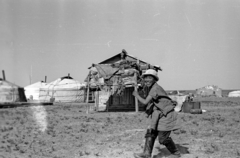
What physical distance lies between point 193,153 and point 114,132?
3162mm

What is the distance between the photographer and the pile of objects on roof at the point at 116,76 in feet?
49.5

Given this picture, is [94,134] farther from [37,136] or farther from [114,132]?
[37,136]

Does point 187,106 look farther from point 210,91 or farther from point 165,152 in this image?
point 210,91

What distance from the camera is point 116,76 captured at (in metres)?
15.4

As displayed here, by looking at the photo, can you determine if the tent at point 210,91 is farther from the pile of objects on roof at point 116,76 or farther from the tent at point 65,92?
the pile of objects on roof at point 116,76

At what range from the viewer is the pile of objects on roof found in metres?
15.1

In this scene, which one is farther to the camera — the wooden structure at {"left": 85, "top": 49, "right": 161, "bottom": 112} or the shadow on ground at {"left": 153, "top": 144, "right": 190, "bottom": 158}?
the wooden structure at {"left": 85, "top": 49, "right": 161, "bottom": 112}

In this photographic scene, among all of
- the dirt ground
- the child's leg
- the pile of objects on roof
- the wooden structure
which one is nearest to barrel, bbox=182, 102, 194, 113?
the wooden structure

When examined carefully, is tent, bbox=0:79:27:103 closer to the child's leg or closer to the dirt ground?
the dirt ground

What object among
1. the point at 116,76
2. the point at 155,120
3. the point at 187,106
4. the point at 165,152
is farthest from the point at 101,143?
the point at 187,106

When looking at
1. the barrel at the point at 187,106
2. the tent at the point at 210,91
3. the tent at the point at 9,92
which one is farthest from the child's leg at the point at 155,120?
the tent at the point at 210,91

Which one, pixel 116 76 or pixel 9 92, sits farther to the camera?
pixel 9 92

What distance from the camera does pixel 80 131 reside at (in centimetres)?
862

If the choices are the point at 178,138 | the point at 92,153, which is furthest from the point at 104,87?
the point at 92,153
